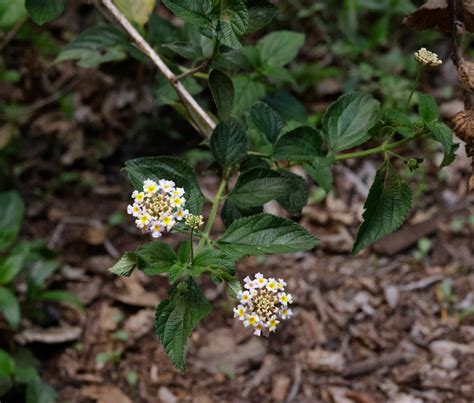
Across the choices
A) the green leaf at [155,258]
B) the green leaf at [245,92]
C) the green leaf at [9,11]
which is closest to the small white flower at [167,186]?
the green leaf at [155,258]

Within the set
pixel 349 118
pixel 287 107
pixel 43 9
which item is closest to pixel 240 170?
pixel 349 118

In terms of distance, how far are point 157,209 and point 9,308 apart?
125 centimetres

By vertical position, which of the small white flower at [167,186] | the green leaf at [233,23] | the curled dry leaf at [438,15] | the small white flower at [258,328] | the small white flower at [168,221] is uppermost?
the green leaf at [233,23]

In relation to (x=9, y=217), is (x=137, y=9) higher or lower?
higher

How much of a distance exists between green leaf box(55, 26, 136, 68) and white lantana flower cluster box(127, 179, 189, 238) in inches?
34.9

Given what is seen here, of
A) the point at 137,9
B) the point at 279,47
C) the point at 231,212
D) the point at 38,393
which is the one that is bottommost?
the point at 38,393

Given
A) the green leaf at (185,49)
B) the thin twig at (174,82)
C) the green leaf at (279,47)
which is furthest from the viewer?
the green leaf at (279,47)

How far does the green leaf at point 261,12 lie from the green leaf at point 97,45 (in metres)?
0.70

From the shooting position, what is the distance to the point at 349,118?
5.24ft

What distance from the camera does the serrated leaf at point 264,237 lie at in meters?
1.33

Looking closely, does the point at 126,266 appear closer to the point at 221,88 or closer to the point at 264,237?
the point at 264,237

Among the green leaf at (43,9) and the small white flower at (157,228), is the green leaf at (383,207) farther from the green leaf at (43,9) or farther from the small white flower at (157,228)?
the green leaf at (43,9)

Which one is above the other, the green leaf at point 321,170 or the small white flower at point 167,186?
the small white flower at point 167,186

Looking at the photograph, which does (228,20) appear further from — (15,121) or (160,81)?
(15,121)
